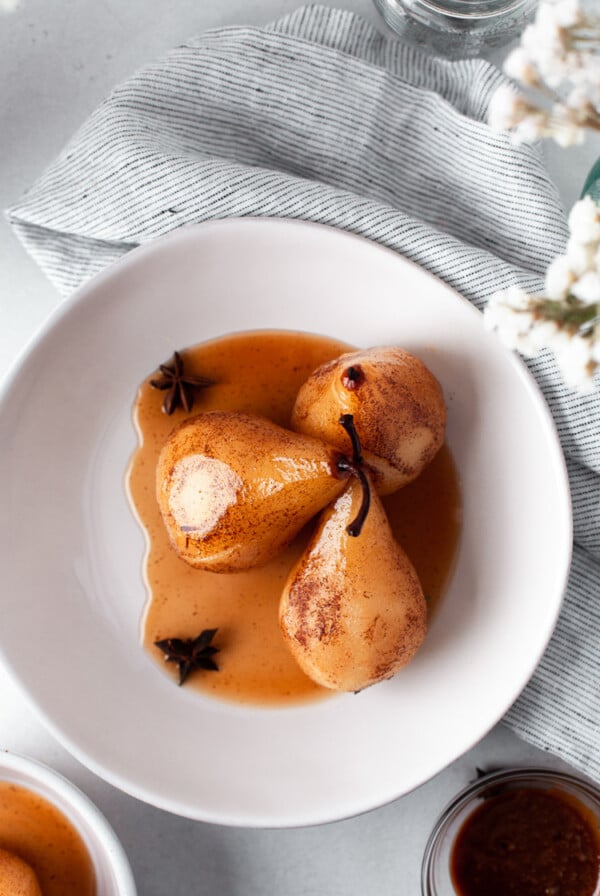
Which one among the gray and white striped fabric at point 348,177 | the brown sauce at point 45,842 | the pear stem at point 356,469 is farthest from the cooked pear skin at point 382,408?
the brown sauce at point 45,842

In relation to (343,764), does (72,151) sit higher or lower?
higher

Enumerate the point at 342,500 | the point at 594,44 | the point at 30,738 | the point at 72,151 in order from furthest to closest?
1. the point at 30,738
2. the point at 72,151
3. the point at 342,500
4. the point at 594,44

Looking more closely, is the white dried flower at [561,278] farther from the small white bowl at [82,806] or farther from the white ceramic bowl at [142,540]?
the small white bowl at [82,806]

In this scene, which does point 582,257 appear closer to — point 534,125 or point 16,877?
point 534,125

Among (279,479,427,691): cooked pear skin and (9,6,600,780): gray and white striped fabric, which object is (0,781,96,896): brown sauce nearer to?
(279,479,427,691): cooked pear skin

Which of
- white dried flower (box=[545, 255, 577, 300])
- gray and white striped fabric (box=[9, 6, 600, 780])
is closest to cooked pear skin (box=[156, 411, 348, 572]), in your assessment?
gray and white striped fabric (box=[9, 6, 600, 780])

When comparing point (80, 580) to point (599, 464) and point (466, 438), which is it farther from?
point (599, 464)

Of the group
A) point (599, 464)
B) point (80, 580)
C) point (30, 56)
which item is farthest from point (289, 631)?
point (30, 56)
